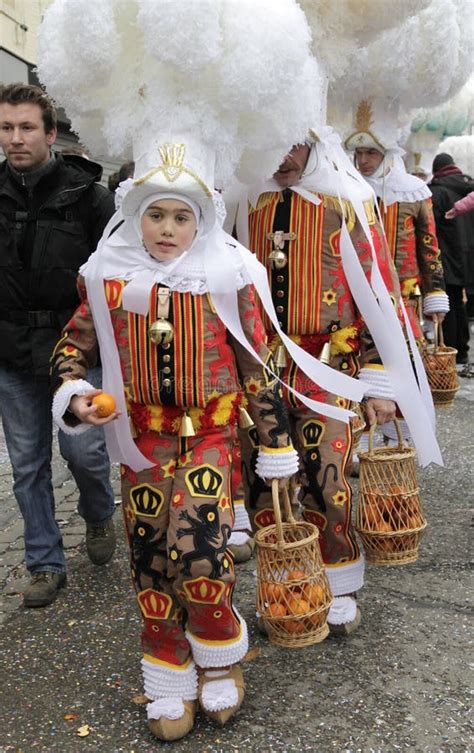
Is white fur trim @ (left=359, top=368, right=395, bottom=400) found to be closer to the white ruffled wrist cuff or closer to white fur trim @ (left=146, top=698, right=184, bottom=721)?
white fur trim @ (left=146, top=698, right=184, bottom=721)

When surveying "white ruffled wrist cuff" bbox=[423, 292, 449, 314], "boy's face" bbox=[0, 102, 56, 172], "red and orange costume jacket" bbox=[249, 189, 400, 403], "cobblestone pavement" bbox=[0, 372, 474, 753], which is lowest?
"cobblestone pavement" bbox=[0, 372, 474, 753]

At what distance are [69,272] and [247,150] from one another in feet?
3.45

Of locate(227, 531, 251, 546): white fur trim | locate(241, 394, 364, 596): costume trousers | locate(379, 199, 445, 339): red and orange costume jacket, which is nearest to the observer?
locate(241, 394, 364, 596): costume trousers

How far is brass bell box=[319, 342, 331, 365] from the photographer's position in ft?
11.8

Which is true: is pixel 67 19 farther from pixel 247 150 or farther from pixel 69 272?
pixel 69 272

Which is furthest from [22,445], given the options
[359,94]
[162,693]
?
[359,94]

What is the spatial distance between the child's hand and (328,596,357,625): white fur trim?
51.0 inches

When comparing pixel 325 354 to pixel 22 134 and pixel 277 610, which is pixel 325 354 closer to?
pixel 277 610

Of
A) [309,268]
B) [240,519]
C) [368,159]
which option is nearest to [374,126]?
[368,159]

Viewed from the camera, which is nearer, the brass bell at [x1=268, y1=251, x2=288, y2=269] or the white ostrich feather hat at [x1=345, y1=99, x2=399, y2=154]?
the brass bell at [x1=268, y1=251, x2=288, y2=269]

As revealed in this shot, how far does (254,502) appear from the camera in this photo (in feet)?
12.1

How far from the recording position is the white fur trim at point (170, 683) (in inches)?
116

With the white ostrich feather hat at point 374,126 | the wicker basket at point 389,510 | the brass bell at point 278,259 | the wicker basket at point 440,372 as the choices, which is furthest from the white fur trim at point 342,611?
the wicker basket at point 440,372

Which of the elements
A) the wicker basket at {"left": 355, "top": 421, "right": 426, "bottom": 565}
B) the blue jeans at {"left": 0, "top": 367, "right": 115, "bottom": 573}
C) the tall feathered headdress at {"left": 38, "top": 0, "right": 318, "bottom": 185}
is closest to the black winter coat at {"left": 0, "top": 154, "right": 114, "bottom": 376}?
the blue jeans at {"left": 0, "top": 367, "right": 115, "bottom": 573}
